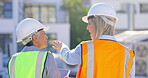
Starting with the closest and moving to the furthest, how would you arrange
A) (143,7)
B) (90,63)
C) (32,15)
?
(90,63) < (32,15) < (143,7)

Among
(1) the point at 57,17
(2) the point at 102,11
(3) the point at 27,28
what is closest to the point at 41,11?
(1) the point at 57,17

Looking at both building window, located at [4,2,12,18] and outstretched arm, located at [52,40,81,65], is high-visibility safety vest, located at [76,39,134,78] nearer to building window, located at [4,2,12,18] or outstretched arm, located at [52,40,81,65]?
outstretched arm, located at [52,40,81,65]

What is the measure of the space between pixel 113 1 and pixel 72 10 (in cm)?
559

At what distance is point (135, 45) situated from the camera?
1157 centimetres

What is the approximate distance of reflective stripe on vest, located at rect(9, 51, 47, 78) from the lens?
2.92 meters

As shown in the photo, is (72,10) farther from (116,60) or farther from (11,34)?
(116,60)

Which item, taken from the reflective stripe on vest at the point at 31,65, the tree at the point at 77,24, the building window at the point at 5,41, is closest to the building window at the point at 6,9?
the building window at the point at 5,41

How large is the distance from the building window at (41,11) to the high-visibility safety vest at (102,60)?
1088 inches

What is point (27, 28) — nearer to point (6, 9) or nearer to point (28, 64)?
point (28, 64)

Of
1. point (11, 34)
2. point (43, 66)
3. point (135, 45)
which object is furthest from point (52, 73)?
point (11, 34)

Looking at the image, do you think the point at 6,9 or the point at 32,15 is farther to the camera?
the point at 32,15

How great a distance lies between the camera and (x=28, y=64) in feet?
9.78

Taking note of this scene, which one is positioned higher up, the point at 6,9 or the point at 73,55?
the point at 6,9

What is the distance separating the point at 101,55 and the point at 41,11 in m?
28.3
